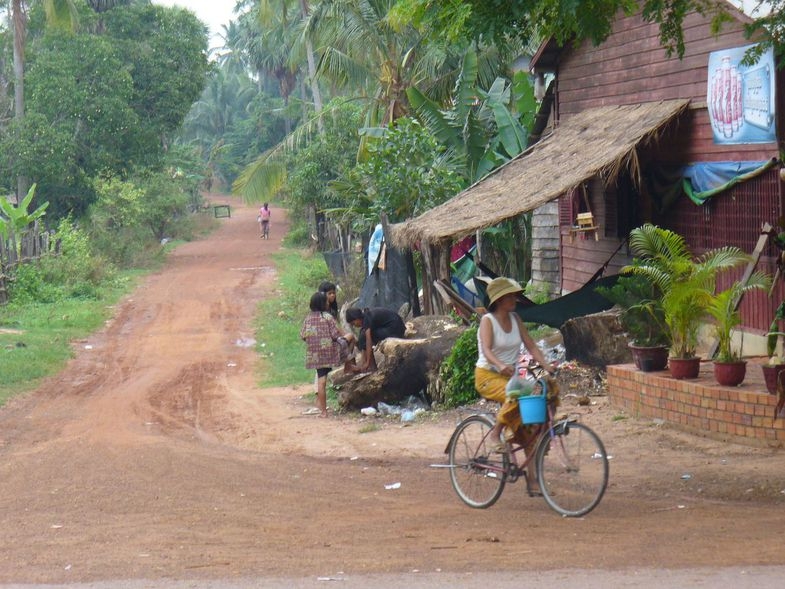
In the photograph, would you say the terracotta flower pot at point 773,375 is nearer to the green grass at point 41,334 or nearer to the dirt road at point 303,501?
the dirt road at point 303,501

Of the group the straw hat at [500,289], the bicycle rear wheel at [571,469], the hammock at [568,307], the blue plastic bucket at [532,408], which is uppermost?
the straw hat at [500,289]

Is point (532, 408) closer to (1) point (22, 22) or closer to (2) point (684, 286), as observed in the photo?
(2) point (684, 286)

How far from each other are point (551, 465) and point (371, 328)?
6472 millimetres

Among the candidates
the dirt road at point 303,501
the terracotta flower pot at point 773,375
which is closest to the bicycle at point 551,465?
the dirt road at point 303,501

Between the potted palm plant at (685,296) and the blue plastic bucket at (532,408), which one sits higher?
the potted palm plant at (685,296)

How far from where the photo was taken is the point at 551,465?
22.7 feet

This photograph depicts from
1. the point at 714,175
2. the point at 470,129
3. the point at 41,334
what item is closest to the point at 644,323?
the point at 714,175

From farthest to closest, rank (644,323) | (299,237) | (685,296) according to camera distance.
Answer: (299,237)
(644,323)
(685,296)

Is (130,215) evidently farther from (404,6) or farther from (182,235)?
(404,6)

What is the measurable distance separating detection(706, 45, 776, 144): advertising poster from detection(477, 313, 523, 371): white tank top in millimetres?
5288

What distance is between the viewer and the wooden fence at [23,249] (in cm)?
2409

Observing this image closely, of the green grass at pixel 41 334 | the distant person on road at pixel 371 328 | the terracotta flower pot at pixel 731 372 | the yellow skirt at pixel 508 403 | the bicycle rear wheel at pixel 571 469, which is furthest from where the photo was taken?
the green grass at pixel 41 334

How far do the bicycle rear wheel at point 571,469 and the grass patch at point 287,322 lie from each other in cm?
865

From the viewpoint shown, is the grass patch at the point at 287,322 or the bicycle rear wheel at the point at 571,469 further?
the grass patch at the point at 287,322
